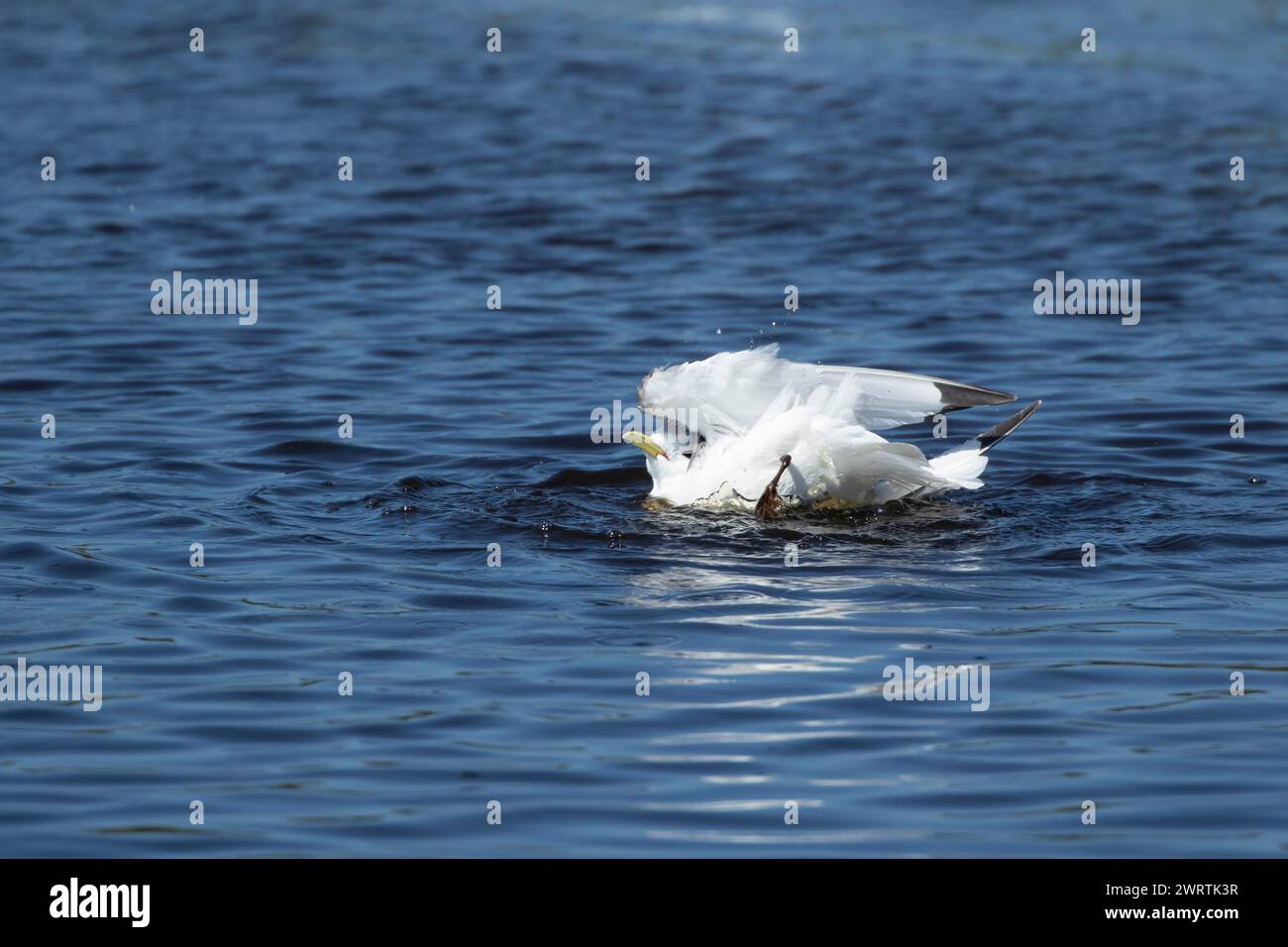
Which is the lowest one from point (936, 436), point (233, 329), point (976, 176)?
point (936, 436)

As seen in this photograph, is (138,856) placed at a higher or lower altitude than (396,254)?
lower

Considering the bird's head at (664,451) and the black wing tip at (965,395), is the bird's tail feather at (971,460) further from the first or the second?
the bird's head at (664,451)

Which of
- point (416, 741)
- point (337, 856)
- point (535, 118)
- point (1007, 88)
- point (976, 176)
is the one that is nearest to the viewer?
point (337, 856)

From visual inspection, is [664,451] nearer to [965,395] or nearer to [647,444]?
[647,444]

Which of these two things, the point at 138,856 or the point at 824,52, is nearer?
the point at 138,856

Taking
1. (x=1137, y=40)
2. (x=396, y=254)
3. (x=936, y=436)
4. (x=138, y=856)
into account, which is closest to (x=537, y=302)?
(x=396, y=254)

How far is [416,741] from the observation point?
5.95 m

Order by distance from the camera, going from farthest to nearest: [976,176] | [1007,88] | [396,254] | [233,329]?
[1007,88], [976,176], [396,254], [233,329]

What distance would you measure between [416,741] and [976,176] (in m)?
12.0

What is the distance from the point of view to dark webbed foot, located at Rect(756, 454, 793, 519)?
8.23 metres

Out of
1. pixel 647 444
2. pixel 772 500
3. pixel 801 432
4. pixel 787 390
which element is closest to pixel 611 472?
pixel 647 444

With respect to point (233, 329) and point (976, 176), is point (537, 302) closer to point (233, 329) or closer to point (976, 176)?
point (233, 329)

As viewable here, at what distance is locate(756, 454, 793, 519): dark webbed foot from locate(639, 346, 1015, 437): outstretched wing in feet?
0.89

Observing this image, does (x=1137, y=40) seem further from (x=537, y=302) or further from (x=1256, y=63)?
(x=537, y=302)
